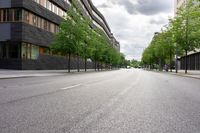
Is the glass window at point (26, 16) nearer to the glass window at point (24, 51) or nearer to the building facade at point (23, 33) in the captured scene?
the building facade at point (23, 33)

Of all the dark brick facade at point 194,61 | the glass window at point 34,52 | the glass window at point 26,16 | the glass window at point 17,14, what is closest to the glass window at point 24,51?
the glass window at point 34,52

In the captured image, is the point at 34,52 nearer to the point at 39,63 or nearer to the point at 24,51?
the point at 39,63

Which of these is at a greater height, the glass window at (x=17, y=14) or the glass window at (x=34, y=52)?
the glass window at (x=17, y=14)

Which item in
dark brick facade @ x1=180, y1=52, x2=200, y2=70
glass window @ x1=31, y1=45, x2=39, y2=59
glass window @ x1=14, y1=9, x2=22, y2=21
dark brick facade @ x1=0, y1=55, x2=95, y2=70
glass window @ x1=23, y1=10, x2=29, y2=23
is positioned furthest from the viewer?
dark brick facade @ x1=180, y1=52, x2=200, y2=70

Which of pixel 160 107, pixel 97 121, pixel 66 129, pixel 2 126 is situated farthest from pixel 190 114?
pixel 2 126

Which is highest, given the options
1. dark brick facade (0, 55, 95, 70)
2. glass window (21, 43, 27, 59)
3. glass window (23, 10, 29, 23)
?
glass window (23, 10, 29, 23)

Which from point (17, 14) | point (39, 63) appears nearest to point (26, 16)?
point (17, 14)

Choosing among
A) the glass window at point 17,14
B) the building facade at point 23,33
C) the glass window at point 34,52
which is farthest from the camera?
the glass window at point 34,52

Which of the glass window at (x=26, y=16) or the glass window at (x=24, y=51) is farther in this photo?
the glass window at (x=24, y=51)

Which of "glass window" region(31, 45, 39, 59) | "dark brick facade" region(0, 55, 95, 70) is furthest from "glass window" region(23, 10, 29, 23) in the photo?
"dark brick facade" region(0, 55, 95, 70)

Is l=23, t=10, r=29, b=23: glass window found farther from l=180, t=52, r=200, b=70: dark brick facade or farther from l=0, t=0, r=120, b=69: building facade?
l=180, t=52, r=200, b=70: dark brick facade

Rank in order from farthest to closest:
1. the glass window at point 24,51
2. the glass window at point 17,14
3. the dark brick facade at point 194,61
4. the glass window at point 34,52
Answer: the dark brick facade at point 194,61, the glass window at point 34,52, the glass window at point 24,51, the glass window at point 17,14

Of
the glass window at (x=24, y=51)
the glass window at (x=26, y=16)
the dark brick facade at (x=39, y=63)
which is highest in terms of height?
the glass window at (x=26, y=16)

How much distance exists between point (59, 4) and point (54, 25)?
3918 millimetres
